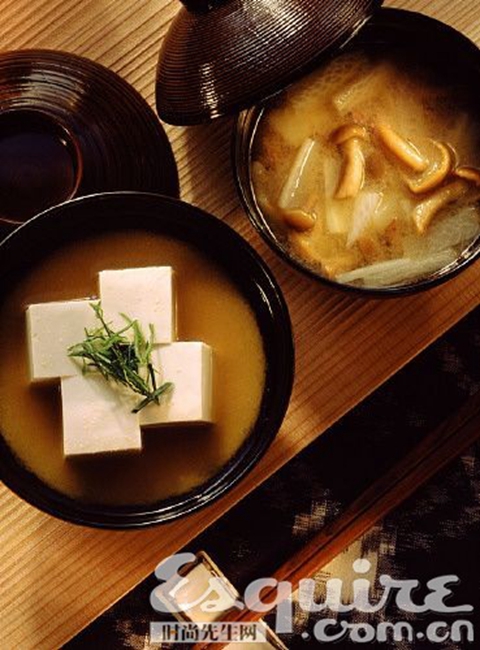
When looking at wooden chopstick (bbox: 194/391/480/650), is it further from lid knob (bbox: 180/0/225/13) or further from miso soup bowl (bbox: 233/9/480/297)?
lid knob (bbox: 180/0/225/13)

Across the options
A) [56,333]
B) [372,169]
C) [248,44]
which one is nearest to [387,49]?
[372,169]

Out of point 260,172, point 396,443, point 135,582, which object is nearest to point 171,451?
point 135,582

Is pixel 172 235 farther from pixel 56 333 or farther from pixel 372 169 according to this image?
pixel 372 169

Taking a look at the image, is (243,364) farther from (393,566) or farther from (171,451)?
(393,566)

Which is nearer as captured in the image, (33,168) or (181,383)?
(181,383)

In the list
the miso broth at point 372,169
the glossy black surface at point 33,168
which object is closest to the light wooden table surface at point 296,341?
the miso broth at point 372,169

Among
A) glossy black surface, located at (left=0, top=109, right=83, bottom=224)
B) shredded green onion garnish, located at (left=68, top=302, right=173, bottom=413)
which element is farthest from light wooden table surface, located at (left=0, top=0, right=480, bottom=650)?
shredded green onion garnish, located at (left=68, top=302, right=173, bottom=413)

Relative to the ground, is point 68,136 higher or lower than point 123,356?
higher
